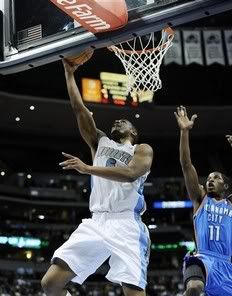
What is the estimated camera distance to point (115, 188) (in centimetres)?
469

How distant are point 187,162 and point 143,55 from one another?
1585 millimetres

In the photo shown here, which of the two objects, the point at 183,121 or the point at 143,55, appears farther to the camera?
the point at 143,55

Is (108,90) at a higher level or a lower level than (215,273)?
higher

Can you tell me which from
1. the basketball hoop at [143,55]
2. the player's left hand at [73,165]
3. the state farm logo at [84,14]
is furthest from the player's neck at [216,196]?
the state farm logo at [84,14]

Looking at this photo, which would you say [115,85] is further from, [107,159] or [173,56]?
[107,159]

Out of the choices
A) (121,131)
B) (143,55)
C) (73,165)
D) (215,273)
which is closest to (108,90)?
(143,55)

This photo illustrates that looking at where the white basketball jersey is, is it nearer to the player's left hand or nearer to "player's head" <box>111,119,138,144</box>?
"player's head" <box>111,119,138,144</box>

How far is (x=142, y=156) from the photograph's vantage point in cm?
466

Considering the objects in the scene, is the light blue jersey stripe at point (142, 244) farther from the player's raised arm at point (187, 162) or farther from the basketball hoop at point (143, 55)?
the basketball hoop at point (143, 55)

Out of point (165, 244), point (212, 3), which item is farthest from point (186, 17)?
point (165, 244)

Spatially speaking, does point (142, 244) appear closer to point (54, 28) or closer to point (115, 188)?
point (115, 188)

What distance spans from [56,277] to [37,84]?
1834cm

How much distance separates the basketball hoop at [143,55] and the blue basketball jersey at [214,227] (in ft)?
5.69

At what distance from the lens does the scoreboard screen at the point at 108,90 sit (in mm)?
21469
